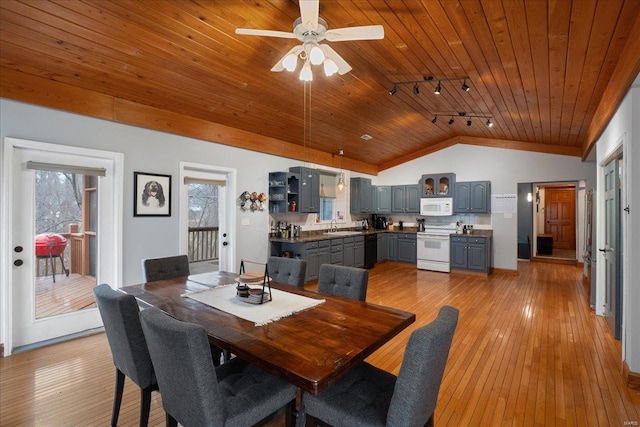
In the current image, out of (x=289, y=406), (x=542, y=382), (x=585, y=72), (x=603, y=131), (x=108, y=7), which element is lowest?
(x=542, y=382)

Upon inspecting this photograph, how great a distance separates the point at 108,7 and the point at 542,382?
4536mm

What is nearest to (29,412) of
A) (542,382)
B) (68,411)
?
(68,411)

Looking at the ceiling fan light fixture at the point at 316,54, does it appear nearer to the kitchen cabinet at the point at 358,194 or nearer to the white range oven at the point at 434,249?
the kitchen cabinet at the point at 358,194

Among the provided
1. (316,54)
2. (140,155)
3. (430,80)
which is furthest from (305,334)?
(430,80)

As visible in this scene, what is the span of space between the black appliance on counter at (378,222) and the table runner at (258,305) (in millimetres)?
6254

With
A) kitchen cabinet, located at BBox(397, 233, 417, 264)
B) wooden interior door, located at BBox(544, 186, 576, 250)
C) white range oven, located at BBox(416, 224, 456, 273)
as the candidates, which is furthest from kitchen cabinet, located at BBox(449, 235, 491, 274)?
wooden interior door, located at BBox(544, 186, 576, 250)

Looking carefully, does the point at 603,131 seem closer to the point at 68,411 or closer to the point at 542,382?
the point at 542,382

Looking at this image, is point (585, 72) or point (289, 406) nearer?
point (289, 406)

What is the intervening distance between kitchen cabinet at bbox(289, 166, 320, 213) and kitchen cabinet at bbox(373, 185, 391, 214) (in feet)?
8.52

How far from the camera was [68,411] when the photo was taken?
2205mm

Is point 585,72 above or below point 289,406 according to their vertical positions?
above

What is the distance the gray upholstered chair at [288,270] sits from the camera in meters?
2.88

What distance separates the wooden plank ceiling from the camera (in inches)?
93.2

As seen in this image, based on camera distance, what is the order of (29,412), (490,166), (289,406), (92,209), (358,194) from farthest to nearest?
1. (358,194)
2. (490,166)
3. (92,209)
4. (29,412)
5. (289,406)
